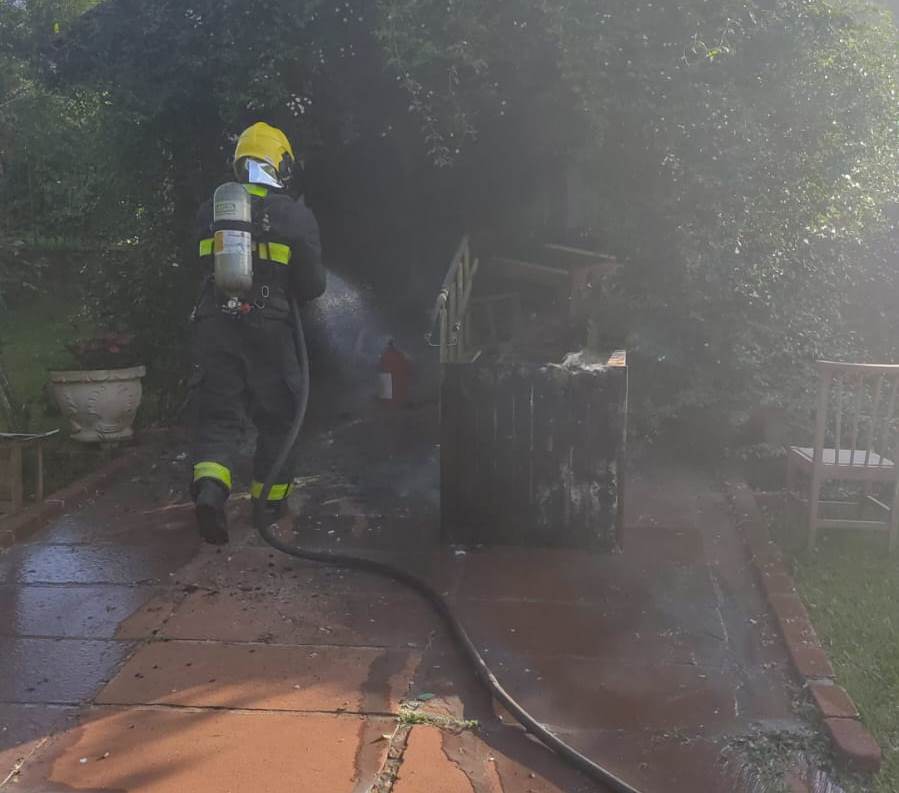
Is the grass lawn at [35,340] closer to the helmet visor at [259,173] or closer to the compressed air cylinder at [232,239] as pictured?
the helmet visor at [259,173]

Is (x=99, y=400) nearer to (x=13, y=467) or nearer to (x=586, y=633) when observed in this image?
(x=13, y=467)

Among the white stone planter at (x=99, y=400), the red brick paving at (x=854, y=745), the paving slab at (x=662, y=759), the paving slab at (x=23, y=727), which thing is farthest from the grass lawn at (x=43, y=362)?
the red brick paving at (x=854, y=745)

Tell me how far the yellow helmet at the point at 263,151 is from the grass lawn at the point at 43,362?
2.55 metres

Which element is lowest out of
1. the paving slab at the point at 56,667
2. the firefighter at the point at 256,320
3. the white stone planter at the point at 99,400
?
the paving slab at the point at 56,667

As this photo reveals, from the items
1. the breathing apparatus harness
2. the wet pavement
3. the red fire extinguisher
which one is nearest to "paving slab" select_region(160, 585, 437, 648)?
the wet pavement

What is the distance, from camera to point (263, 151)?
475 cm

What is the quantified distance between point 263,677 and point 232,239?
210cm

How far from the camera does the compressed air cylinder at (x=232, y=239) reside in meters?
4.38

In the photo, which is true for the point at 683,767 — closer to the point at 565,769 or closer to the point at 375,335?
the point at 565,769

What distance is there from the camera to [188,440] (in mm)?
6945

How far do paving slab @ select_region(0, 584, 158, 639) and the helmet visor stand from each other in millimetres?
2096

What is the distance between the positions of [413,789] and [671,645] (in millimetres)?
1369

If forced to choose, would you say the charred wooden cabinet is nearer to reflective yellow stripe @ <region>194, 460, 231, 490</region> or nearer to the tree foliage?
reflective yellow stripe @ <region>194, 460, 231, 490</region>

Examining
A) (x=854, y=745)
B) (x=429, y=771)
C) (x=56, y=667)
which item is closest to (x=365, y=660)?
(x=429, y=771)
